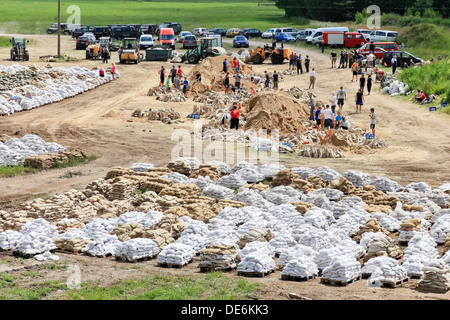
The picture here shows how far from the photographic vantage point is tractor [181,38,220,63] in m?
58.0

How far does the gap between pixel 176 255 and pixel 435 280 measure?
19.1ft

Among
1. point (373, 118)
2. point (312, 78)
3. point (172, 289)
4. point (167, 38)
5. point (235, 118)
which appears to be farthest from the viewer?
point (167, 38)

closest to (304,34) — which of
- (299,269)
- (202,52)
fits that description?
(202,52)

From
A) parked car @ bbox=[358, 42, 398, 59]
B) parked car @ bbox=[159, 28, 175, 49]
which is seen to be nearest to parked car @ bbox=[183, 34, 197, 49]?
parked car @ bbox=[159, 28, 175, 49]

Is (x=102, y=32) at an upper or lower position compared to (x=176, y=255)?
upper

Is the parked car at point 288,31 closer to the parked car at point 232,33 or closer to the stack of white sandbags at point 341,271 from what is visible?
the parked car at point 232,33

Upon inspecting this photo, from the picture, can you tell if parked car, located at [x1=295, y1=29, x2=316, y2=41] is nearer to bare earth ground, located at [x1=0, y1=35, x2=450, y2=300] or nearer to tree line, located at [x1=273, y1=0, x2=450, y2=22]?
tree line, located at [x1=273, y1=0, x2=450, y2=22]

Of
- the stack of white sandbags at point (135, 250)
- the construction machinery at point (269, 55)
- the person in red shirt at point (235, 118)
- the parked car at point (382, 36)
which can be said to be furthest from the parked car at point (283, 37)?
the stack of white sandbags at point (135, 250)

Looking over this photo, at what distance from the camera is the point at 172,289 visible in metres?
15.1

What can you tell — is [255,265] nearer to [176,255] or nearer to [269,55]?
[176,255]

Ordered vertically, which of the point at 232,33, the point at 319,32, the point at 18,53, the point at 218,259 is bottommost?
the point at 218,259

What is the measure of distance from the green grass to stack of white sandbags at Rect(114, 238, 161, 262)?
1.80 metres

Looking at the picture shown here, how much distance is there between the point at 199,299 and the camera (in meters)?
14.3

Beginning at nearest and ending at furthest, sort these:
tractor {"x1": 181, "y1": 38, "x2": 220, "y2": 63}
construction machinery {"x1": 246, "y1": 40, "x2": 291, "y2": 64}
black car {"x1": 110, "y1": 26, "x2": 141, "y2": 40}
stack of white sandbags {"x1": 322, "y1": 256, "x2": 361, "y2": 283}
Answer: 1. stack of white sandbags {"x1": 322, "y1": 256, "x2": 361, "y2": 283}
2. tractor {"x1": 181, "y1": 38, "x2": 220, "y2": 63}
3. construction machinery {"x1": 246, "y1": 40, "x2": 291, "y2": 64}
4. black car {"x1": 110, "y1": 26, "x2": 141, "y2": 40}
